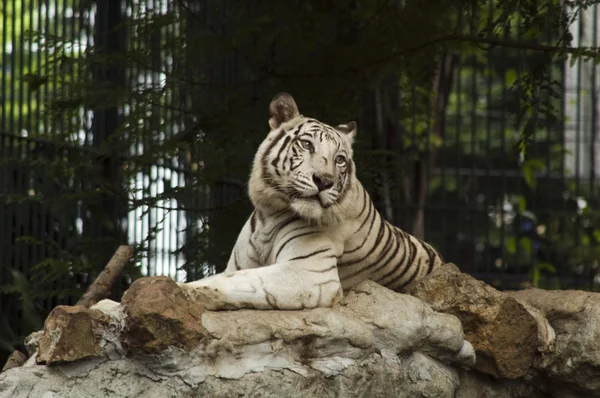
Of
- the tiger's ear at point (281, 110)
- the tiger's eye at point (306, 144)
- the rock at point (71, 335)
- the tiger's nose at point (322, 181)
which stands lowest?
the rock at point (71, 335)

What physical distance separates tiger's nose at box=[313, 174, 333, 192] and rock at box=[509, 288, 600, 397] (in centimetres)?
159

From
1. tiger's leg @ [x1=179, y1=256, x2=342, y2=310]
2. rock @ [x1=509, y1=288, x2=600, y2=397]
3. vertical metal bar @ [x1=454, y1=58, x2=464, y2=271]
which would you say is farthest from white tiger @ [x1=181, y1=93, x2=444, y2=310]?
vertical metal bar @ [x1=454, y1=58, x2=464, y2=271]

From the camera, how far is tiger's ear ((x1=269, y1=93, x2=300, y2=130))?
5020 millimetres

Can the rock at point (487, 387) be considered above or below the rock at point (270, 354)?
below

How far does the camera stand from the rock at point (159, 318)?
3848 mm

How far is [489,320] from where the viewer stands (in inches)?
196

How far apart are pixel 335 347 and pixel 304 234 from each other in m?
0.63

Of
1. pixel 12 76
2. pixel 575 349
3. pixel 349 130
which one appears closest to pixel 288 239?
pixel 349 130

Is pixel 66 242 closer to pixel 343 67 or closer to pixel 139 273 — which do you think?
pixel 139 273

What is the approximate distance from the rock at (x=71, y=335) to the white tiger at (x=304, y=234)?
0.52m

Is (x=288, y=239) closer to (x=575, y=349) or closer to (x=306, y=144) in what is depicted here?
(x=306, y=144)

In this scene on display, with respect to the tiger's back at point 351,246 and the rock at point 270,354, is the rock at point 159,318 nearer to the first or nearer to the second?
the rock at point 270,354

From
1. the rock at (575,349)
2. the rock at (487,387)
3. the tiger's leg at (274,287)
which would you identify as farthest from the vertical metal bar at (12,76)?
the rock at (575,349)

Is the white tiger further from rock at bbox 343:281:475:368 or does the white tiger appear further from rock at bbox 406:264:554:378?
rock at bbox 406:264:554:378
